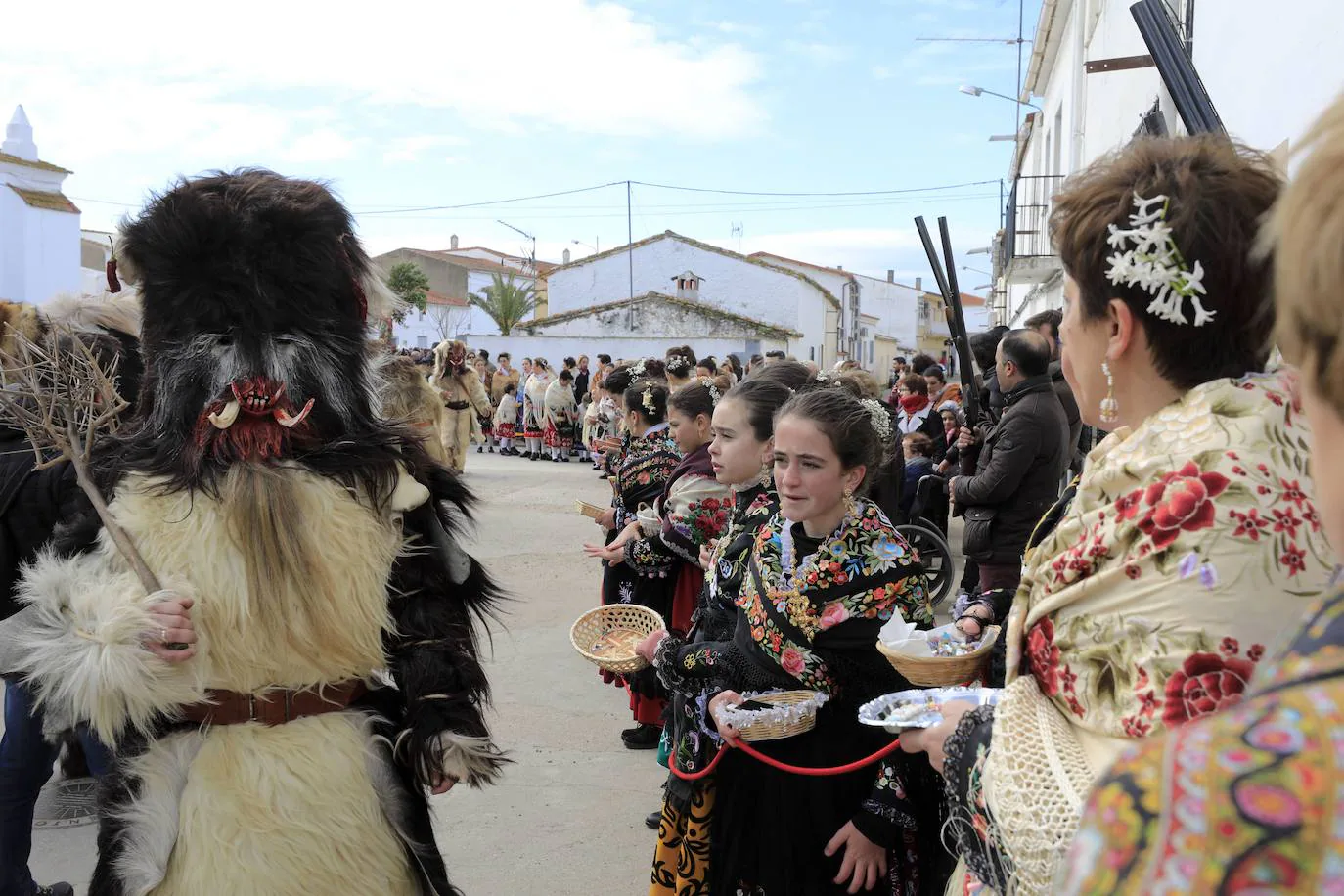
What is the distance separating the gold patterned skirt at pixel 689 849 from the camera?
8.47 ft

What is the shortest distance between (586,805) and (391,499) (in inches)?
90.8

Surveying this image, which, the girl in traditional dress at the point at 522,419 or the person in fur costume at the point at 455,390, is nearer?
the person in fur costume at the point at 455,390

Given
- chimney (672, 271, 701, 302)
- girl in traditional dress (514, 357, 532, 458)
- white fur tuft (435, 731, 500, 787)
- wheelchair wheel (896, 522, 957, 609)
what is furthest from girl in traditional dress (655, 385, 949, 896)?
chimney (672, 271, 701, 302)

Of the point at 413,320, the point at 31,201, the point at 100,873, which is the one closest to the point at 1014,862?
the point at 100,873

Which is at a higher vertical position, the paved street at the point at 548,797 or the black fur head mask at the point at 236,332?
the black fur head mask at the point at 236,332

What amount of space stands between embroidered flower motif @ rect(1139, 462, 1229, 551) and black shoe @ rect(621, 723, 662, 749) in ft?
12.5

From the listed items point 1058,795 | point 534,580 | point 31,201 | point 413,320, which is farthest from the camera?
point 413,320

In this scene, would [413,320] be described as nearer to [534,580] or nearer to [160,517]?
[534,580]

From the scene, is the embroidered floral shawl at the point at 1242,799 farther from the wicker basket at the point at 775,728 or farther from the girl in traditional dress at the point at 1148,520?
the wicker basket at the point at 775,728

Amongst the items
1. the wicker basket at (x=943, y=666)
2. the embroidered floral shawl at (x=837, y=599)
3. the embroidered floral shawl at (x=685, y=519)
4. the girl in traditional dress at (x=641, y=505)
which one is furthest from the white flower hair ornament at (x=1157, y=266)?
the girl in traditional dress at (x=641, y=505)

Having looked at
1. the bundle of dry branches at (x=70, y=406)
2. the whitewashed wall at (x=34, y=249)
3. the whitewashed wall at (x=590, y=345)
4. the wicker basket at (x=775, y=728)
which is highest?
the whitewashed wall at (x=34, y=249)

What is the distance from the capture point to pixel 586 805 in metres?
4.20

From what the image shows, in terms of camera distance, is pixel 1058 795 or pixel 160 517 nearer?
pixel 1058 795

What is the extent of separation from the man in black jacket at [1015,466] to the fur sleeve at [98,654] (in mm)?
4076
